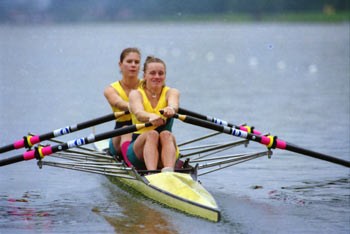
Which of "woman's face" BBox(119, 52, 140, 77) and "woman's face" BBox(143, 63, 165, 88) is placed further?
"woman's face" BBox(119, 52, 140, 77)

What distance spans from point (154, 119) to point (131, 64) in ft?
5.41

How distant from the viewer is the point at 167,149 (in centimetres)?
737

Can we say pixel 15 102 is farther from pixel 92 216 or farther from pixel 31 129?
pixel 92 216

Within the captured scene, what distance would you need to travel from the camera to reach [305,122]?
1245 cm

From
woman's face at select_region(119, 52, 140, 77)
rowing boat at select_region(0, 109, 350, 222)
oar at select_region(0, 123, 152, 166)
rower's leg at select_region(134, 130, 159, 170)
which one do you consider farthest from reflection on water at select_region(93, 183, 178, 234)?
woman's face at select_region(119, 52, 140, 77)

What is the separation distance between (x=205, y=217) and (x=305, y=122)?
651cm

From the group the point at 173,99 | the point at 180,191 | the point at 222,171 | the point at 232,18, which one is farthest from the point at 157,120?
the point at 232,18

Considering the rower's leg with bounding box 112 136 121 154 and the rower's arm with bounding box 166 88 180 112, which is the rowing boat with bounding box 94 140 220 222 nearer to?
the rower's arm with bounding box 166 88 180 112

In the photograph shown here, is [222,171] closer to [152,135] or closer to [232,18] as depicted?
[152,135]

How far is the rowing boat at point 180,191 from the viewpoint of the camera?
6.35 meters

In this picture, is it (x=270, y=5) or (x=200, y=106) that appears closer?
(x=200, y=106)

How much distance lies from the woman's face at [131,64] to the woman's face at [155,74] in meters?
1.07

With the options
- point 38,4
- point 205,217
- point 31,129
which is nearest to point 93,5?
point 38,4

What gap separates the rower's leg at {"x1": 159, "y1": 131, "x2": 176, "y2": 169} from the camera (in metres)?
7.32
